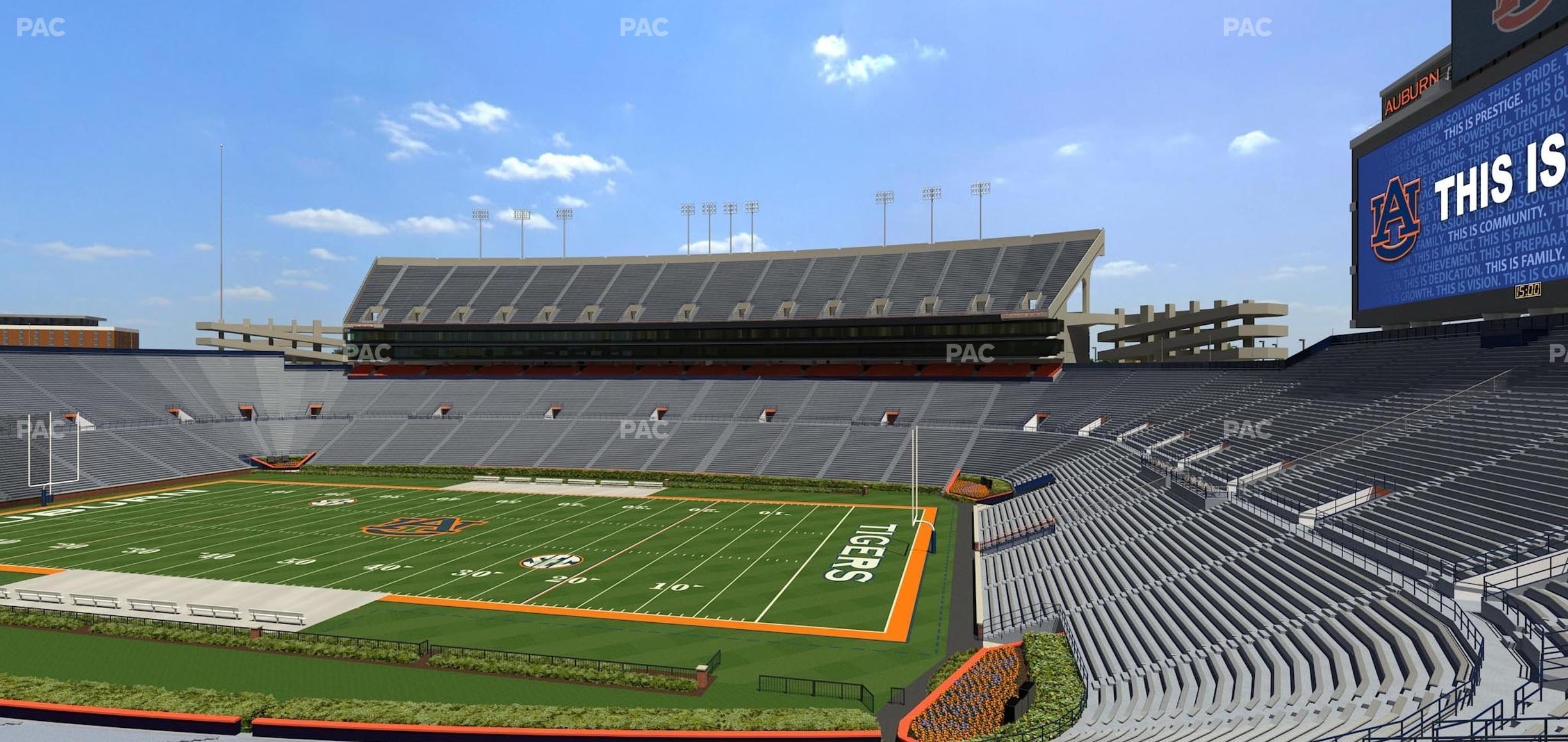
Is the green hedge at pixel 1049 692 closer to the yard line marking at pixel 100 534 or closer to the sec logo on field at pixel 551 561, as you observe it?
the sec logo on field at pixel 551 561

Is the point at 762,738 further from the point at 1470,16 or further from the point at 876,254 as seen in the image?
the point at 876,254

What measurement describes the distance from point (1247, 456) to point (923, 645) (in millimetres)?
16507

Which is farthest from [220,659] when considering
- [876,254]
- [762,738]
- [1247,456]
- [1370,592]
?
[876,254]

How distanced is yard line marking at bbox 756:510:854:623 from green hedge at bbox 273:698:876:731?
7578 millimetres

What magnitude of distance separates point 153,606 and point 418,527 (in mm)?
13336

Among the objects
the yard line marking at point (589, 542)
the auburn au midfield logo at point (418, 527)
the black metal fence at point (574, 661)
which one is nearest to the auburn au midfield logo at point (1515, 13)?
the black metal fence at point (574, 661)

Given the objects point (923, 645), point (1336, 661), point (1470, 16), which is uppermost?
point (1470, 16)

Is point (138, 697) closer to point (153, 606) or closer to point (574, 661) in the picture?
point (574, 661)

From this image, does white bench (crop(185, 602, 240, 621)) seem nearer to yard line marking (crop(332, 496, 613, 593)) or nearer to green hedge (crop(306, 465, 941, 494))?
yard line marking (crop(332, 496, 613, 593))

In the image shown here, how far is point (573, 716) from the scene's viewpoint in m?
15.8

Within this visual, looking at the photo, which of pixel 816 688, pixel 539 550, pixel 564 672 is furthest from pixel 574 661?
pixel 539 550

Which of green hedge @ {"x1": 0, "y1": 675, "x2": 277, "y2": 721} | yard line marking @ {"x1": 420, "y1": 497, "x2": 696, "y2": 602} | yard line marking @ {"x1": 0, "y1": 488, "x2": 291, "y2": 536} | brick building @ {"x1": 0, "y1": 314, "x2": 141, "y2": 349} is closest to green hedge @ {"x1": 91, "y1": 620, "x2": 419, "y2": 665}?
green hedge @ {"x1": 0, "y1": 675, "x2": 277, "y2": 721}

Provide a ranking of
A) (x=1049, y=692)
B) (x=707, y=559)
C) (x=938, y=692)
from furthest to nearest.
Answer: (x=707, y=559) → (x=938, y=692) → (x=1049, y=692)

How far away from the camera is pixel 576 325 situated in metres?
68.8
